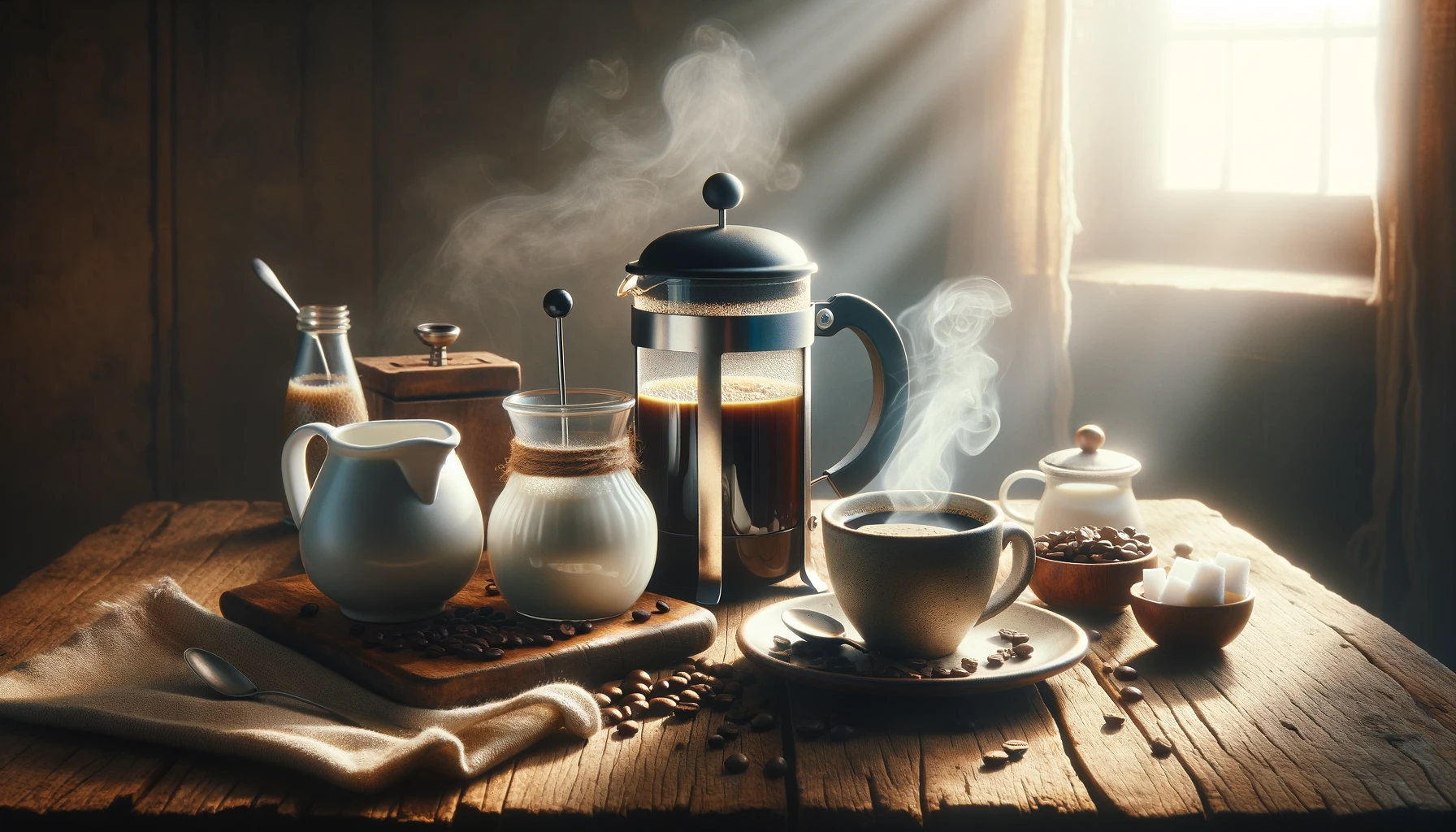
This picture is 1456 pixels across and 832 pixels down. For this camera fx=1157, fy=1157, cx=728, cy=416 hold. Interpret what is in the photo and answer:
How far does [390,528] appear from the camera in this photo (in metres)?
1.15

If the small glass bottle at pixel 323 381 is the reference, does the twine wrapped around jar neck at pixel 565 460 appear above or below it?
below

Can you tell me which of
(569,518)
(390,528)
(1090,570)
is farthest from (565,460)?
(1090,570)

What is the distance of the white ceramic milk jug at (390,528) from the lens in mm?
1152

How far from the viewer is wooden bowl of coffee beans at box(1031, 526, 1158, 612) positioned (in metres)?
1.33

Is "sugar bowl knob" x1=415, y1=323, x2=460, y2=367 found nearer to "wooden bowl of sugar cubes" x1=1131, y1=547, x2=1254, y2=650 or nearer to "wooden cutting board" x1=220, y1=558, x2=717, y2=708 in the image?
"wooden cutting board" x1=220, y1=558, x2=717, y2=708

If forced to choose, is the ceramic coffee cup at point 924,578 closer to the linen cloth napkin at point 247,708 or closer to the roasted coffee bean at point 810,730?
the roasted coffee bean at point 810,730

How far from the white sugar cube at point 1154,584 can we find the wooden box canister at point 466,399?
863mm

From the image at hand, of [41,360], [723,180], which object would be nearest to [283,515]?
[723,180]

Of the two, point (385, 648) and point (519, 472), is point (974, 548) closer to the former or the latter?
point (519, 472)

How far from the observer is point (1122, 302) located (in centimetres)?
271

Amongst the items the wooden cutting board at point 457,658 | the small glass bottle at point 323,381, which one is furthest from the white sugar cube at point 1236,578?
the small glass bottle at point 323,381

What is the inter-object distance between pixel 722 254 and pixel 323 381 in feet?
2.23

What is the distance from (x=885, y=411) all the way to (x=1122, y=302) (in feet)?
4.81

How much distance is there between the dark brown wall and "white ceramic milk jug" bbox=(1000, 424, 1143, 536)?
1212 millimetres
